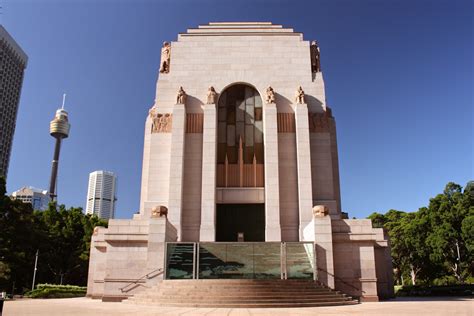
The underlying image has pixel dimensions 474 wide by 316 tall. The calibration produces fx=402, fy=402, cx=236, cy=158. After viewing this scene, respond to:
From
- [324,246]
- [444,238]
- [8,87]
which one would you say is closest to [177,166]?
[324,246]

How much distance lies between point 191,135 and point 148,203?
261 inches

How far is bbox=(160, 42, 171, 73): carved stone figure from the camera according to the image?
1444 inches

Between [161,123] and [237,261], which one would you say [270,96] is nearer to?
[161,123]

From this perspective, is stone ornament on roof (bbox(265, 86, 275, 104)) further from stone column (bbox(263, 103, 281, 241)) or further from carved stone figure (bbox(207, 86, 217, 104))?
carved stone figure (bbox(207, 86, 217, 104))

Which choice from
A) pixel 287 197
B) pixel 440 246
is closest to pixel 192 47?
pixel 287 197

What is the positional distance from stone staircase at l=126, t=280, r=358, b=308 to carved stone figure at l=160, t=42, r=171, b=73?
823 inches

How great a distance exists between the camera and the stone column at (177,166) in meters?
30.9

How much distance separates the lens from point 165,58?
37.0 metres

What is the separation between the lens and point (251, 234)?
32.1 metres

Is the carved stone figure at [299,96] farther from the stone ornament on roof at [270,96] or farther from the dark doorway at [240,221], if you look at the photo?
the dark doorway at [240,221]

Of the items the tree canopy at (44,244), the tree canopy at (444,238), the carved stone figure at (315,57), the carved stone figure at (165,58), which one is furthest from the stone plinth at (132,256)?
the tree canopy at (444,238)

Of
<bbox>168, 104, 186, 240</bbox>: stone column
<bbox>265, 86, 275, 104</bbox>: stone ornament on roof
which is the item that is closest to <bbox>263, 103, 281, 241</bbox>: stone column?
<bbox>265, 86, 275, 104</bbox>: stone ornament on roof

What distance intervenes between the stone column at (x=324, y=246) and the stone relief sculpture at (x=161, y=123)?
49.5ft

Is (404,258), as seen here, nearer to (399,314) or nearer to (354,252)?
(354,252)
